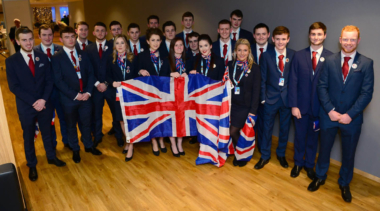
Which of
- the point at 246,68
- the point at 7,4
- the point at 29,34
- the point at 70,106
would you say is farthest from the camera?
the point at 7,4

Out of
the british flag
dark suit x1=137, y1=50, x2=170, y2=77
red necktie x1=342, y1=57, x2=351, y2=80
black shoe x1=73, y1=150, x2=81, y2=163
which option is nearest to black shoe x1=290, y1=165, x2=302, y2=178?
the british flag

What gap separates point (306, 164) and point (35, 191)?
3.32 metres

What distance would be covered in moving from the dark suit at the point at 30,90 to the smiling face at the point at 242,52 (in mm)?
2378

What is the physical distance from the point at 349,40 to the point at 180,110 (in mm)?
2175

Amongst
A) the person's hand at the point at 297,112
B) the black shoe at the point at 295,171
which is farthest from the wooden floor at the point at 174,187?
the person's hand at the point at 297,112

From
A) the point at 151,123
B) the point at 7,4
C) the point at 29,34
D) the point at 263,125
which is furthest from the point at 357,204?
the point at 7,4

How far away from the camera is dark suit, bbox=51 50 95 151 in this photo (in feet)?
11.8

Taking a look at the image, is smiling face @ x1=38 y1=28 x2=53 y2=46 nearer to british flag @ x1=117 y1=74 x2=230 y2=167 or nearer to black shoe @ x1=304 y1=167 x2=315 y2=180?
british flag @ x1=117 y1=74 x2=230 y2=167

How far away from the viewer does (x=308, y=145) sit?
350 centimetres

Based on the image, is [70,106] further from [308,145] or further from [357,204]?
[357,204]

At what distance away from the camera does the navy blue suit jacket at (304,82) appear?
10.6 ft

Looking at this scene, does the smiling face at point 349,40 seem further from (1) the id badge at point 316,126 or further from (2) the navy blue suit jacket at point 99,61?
(2) the navy blue suit jacket at point 99,61

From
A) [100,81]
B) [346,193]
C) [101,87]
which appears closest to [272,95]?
[346,193]

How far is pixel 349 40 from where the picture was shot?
278cm
